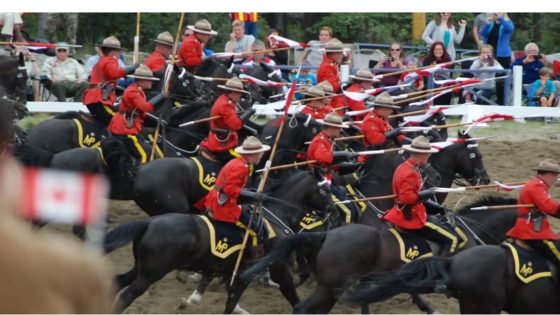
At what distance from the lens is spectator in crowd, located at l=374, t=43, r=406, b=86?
16.7 metres

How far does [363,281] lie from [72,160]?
4181mm

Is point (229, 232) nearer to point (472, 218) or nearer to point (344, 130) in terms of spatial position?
point (472, 218)

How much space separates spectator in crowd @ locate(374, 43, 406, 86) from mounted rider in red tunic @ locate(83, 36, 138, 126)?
489 centimetres

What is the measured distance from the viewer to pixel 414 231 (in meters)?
9.86

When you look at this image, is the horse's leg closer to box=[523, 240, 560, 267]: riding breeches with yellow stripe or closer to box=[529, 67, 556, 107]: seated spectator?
box=[523, 240, 560, 267]: riding breeches with yellow stripe

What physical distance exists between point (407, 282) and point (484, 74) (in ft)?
31.1

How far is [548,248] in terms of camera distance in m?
8.92

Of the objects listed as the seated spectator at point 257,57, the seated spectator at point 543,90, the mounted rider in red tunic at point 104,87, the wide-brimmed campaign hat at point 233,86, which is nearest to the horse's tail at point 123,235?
the wide-brimmed campaign hat at point 233,86

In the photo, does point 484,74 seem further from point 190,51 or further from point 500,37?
point 190,51

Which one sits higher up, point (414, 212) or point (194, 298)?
point (414, 212)

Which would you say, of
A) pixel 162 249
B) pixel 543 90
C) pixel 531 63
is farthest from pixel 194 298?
pixel 531 63

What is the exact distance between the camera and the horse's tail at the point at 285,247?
923 cm

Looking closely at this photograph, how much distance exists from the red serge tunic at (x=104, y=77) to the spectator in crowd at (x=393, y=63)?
4.96m
